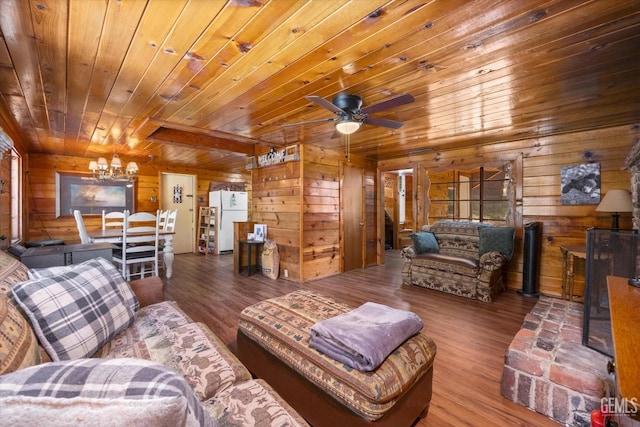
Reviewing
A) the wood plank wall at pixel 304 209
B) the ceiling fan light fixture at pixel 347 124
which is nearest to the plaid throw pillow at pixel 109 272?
the ceiling fan light fixture at pixel 347 124

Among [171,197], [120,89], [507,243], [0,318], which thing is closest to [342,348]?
[0,318]

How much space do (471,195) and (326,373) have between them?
14.0 feet

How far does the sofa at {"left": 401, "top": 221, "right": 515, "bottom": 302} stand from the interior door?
1122 millimetres

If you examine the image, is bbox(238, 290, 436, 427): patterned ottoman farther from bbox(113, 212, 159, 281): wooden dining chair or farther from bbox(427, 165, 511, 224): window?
bbox(427, 165, 511, 224): window

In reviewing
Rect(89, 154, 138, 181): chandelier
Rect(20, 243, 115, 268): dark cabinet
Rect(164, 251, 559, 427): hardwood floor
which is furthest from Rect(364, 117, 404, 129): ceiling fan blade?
Rect(89, 154, 138, 181): chandelier

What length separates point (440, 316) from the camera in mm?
2924

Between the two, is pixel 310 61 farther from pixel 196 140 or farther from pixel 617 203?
pixel 617 203

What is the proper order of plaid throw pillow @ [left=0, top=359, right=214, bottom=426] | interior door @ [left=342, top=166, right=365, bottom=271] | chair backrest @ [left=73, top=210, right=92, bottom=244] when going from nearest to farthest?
plaid throw pillow @ [left=0, top=359, right=214, bottom=426], chair backrest @ [left=73, top=210, right=92, bottom=244], interior door @ [left=342, top=166, right=365, bottom=271]

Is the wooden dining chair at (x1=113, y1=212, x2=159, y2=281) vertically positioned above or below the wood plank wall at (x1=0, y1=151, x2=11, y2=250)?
below

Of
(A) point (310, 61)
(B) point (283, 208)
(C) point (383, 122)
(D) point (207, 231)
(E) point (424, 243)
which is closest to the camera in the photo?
(A) point (310, 61)

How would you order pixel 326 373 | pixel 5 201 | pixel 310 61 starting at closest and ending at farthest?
pixel 326 373 < pixel 310 61 < pixel 5 201

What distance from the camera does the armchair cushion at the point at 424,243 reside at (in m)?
4.13

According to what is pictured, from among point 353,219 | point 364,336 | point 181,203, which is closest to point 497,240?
point 353,219

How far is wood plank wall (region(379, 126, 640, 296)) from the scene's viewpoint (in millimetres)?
3258
